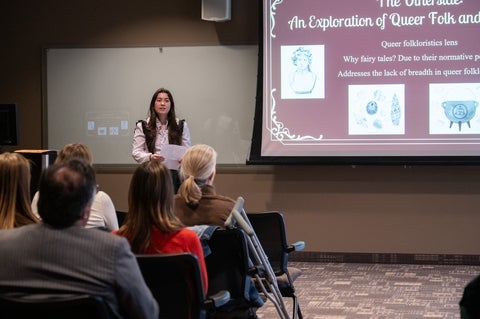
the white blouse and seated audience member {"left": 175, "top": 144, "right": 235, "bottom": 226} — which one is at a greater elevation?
the white blouse

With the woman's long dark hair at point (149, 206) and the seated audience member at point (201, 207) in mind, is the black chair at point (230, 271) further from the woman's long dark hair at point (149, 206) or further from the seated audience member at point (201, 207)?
the woman's long dark hair at point (149, 206)

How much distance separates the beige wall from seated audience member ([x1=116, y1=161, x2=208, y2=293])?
436 centimetres

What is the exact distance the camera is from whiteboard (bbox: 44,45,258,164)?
7.24 meters

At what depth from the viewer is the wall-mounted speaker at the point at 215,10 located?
277 inches

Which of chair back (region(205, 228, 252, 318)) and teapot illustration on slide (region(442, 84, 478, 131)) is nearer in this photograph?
chair back (region(205, 228, 252, 318))

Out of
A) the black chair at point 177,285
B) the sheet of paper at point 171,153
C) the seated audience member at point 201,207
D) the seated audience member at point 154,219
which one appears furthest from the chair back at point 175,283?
the sheet of paper at point 171,153

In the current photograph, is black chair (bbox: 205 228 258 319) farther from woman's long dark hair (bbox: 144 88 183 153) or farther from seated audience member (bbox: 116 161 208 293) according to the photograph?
woman's long dark hair (bbox: 144 88 183 153)

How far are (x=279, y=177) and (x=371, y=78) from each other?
127 centimetres

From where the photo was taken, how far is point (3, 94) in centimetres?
773

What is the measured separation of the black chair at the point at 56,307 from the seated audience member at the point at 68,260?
0.22ft

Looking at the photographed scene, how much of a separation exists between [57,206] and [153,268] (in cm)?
57

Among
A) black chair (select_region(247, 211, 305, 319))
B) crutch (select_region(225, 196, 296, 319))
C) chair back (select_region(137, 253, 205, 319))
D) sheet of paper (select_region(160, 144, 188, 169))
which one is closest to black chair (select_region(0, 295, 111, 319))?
chair back (select_region(137, 253, 205, 319))

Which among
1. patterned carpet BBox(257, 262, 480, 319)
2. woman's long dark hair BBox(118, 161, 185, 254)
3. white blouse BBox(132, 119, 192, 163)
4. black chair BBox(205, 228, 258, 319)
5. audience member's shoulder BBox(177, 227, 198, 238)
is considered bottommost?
patterned carpet BBox(257, 262, 480, 319)

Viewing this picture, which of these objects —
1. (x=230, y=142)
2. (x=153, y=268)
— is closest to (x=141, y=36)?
(x=230, y=142)
